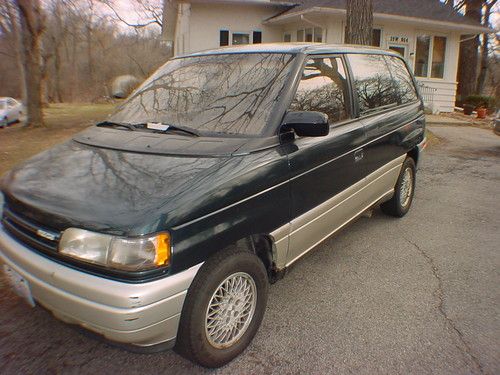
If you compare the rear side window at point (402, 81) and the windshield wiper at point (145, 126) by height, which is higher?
the rear side window at point (402, 81)

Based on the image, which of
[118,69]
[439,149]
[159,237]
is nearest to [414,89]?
[159,237]

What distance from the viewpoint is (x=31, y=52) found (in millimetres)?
14391

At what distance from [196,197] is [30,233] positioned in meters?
1.00

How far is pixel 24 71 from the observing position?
14.8 m

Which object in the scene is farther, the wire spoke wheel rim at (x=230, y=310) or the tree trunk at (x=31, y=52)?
the tree trunk at (x=31, y=52)

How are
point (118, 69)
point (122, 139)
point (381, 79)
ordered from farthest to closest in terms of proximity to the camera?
1. point (118, 69)
2. point (381, 79)
3. point (122, 139)

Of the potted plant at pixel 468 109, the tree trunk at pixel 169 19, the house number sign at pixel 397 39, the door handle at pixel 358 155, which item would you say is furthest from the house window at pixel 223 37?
the door handle at pixel 358 155

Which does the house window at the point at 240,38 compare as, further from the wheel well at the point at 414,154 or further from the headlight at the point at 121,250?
the headlight at the point at 121,250

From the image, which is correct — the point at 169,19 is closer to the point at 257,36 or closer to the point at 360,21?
the point at 257,36

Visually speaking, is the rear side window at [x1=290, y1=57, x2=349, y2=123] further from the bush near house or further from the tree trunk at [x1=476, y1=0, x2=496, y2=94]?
the tree trunk at [x1=476, y1=0, x2=496, y2=94]

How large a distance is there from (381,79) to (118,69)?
44499mm

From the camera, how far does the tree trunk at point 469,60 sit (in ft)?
72.1

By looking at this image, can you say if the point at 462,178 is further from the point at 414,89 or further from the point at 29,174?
the point at 29,174

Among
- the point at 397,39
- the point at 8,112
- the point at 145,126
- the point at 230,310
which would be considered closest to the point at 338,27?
the point at 397,39
